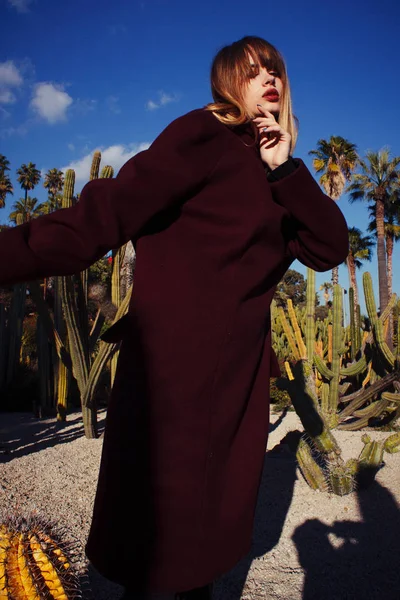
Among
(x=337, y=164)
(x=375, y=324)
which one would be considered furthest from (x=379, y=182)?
(x=375, y=324)

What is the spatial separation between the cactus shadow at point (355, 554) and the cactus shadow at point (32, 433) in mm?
2603

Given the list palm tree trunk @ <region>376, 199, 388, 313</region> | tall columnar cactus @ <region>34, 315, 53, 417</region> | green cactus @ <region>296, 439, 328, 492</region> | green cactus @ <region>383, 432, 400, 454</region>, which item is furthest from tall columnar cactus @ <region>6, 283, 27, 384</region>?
palm tree trunk @ <region>376, 199, 388, 313</region>

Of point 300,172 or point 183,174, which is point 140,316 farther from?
point 300,172

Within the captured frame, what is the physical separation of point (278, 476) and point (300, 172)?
3005mm

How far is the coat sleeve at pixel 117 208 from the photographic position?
961mm

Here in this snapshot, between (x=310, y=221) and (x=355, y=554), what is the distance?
6.45ft

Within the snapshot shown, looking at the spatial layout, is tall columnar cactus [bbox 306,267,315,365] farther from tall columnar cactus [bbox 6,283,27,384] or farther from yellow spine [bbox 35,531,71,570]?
tall columnar cactus [bbox 6,283,27,384]

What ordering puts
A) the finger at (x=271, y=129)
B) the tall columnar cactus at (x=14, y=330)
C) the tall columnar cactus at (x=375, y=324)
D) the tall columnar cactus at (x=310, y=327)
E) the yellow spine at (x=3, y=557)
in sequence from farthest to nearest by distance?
the tall columnar cactus at (x=14, y=330), the tall columnar cactus at (x=375, y=324), the tall columnar cactus at (x=310, y=327), the yellow spine at (x=3, y=557), the finger at (x=271, y=129)

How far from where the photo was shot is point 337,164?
27328 mm

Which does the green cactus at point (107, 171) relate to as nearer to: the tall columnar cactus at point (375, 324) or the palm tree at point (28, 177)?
the tall columnar cactus at point (375, 324)

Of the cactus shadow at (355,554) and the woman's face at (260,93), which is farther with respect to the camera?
the cactus shadow at (355,554)

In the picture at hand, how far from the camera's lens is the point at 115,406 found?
3.69ft

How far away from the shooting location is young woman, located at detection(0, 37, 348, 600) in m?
1.03

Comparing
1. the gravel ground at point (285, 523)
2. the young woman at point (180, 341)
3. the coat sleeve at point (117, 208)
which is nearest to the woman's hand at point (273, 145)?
the young woman at point (180, 341)
